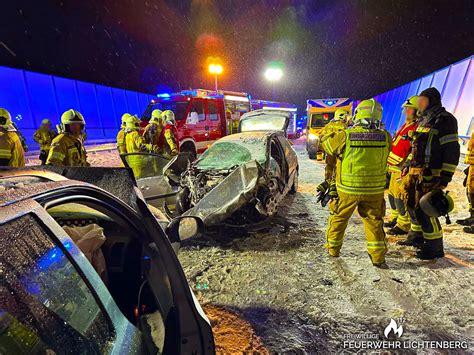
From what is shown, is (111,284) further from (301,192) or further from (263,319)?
(301,192)

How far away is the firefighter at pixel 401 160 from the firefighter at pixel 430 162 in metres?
0.31

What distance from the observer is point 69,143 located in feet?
12.2

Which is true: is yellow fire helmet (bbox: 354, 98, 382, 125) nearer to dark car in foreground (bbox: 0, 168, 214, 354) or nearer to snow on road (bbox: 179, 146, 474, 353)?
snow on road (bbox: 179, 146, 474, 353)

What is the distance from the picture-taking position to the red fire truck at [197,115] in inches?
364

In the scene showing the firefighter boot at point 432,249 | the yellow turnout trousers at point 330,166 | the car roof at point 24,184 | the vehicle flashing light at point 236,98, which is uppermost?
the vehicle flashing light at point 236,98

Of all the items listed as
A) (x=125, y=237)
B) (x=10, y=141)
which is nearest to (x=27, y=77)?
(x=10, y=141)

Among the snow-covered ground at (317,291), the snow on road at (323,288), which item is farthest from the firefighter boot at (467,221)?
A: the snow-covered ground at (317,291)

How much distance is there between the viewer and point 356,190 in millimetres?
3273

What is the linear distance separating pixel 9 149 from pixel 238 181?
3.03 meters

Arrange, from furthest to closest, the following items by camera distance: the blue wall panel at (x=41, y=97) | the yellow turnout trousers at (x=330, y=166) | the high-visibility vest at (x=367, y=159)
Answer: the blue wall panel at (x=41, y=97), the yellow turnout trousers at (x=330, y=166), the high-visibility vest at (x=367, y=159)

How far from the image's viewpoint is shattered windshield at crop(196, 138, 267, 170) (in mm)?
5043

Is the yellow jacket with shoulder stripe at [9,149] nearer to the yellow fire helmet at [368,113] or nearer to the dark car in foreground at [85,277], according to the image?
the dark car in foreground at [85,277]

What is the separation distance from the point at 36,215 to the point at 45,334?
38cm

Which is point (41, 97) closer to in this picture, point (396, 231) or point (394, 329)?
point (396, 231)
